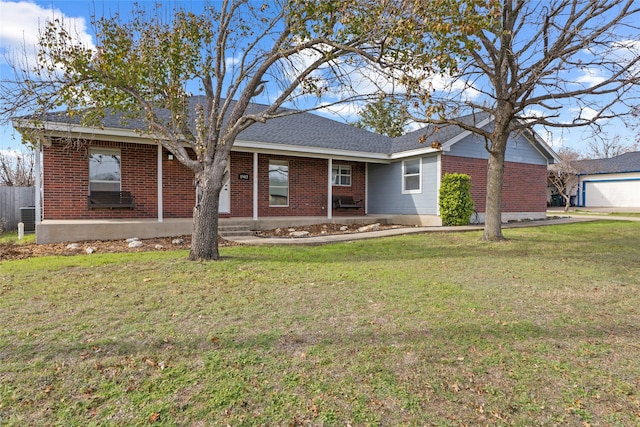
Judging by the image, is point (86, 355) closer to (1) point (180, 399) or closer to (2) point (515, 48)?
(1) point (180, 399)

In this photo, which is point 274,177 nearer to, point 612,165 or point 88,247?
point 88,247

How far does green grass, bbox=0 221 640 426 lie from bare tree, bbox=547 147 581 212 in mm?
22885

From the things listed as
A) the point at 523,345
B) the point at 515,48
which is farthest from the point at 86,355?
the point at 515,48

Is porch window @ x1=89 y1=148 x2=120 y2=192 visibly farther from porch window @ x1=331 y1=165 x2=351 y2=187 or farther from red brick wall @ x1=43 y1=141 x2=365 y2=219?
porch window @ x1=331 y1=165 x2=351 y2=187

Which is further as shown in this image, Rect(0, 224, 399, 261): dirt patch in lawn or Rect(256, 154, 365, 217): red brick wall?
Rect(256, 154, 365, 217): red brick wall

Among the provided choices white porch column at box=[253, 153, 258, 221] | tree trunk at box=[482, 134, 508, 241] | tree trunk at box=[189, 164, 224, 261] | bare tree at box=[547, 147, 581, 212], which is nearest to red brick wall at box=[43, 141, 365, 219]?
white porch column at box=[253, 153, 258, 221]

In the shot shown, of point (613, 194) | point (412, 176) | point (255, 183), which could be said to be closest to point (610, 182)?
point (613, 194)

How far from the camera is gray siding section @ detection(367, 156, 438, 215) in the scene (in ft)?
44.4

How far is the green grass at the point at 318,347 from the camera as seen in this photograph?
2254 millimetres

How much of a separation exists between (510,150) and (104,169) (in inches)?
599

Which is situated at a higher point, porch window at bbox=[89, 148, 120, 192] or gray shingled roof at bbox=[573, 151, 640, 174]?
gray shingled roof at bbox=[573, 151, 640, 174]

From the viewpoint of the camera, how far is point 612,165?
28.3m

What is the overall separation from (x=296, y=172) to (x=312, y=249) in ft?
19.7

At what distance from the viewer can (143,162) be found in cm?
1129
